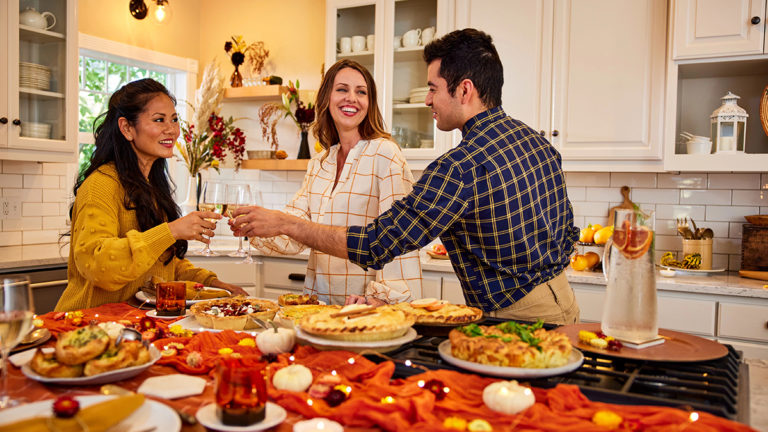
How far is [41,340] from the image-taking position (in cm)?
137

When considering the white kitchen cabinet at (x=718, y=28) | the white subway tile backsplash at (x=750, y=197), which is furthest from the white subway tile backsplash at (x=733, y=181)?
the white kitchen cabinet at (x=718, y=28)

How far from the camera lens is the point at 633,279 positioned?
4.19 ft

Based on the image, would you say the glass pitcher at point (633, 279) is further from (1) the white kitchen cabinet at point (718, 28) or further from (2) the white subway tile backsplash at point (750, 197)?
(2) the white subway tile backsplash at point (750, 197)

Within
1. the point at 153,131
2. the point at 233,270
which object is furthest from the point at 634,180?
the point at 153,131

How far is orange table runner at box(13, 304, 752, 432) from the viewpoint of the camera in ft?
2.92

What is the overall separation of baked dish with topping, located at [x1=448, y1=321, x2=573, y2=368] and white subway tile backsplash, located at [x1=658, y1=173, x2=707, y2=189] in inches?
105

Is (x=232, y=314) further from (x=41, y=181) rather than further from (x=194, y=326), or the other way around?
(x=41, y=181)

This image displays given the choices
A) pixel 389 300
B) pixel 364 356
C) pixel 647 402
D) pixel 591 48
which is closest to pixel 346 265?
pixel 389 300

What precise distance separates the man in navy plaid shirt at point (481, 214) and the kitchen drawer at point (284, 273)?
73.6 inches

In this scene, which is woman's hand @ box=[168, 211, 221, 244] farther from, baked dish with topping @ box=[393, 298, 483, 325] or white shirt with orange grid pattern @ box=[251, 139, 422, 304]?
baked dish with topping @ box=[393, 298, 483, 325]

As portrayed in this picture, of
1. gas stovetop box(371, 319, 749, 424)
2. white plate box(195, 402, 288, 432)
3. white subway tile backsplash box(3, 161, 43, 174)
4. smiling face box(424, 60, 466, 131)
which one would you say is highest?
smiling face box(424, 60, 466, 131)

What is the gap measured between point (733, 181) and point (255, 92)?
3.05m

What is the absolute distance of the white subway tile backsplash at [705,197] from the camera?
340 centimetres

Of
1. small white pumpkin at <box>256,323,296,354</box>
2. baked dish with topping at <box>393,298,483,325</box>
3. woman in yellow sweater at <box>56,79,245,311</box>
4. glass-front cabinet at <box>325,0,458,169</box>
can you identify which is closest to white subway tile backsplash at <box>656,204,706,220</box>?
glass-front cabinet at <box>325,0,458,169</box>
